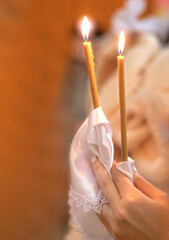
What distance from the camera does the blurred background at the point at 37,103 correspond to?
1.22 meters

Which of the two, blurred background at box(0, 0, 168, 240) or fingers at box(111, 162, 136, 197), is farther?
blurred background at box(0, 0, 168, 240)

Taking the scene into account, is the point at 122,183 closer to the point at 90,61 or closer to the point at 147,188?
the point at 147,188

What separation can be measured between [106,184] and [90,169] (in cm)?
4

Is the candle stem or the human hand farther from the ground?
the candle stem

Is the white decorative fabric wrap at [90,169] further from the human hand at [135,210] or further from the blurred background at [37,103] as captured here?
the blurred background at [37,103]

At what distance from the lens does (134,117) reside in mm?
569

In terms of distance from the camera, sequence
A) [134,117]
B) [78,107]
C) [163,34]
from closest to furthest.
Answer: [134,117] → [163,34] → [78,107]

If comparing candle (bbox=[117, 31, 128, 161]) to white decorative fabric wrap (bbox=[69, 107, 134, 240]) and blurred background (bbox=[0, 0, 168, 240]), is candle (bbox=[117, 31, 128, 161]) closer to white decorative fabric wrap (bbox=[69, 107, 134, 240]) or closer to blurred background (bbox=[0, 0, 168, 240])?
white decorative fabric wrap (bbox=[69, 107, 134, 240])

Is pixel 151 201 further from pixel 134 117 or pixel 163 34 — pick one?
pixel 163 34

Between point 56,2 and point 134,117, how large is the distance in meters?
1.10

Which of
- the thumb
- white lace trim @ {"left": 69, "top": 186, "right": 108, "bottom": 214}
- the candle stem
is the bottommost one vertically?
white lace trim @ {"left": 69, "top": 186, "right": 108, "bottom": 214}

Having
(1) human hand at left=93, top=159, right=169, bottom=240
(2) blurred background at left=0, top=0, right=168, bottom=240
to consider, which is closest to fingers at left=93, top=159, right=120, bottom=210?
(1) human hand at left=93, top=159, right=169, bottom=240

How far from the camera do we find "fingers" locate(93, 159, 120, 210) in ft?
1.17

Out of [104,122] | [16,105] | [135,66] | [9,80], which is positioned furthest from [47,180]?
[104,122]
